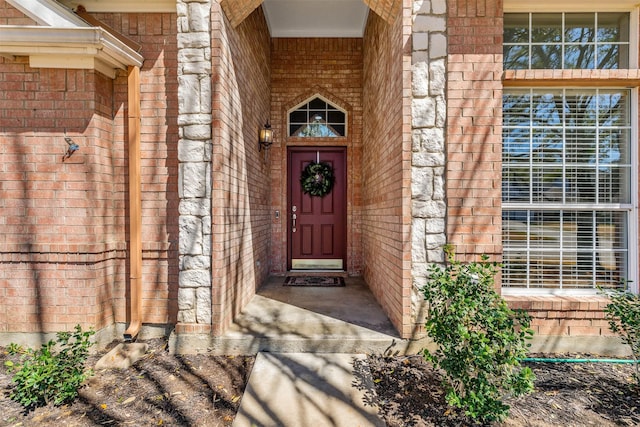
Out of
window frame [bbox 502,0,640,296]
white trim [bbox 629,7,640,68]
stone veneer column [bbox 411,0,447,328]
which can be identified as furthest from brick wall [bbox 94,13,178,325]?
white trim [bbox 629,7,640,68]

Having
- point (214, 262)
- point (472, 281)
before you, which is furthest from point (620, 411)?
point (214, 262)

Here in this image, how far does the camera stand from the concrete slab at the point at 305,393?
1.98 meters

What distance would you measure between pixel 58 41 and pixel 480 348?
376 centimetres

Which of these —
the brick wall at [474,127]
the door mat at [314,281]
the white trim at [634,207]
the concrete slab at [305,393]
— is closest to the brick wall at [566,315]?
the white trim at [634,207]

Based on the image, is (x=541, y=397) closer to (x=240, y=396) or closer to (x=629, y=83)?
(x=240, y=396)

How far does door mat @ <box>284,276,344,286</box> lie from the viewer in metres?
4.41

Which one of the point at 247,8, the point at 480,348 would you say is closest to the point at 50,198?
the point at 247,8

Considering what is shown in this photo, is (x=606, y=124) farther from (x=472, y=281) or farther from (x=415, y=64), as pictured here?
(x=472, y=281)

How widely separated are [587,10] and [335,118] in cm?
318

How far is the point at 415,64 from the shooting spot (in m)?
2.65

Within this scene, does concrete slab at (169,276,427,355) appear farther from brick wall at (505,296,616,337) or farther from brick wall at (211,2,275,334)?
brick wall at (505,296,616,337)

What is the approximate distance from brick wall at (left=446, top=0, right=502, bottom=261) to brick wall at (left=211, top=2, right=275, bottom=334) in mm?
1952

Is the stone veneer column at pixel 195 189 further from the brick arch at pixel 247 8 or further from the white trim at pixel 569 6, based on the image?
the white trim at pixel 569 6

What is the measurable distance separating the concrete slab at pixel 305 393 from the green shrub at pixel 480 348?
58cm
